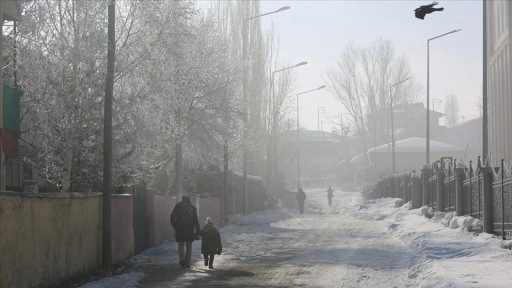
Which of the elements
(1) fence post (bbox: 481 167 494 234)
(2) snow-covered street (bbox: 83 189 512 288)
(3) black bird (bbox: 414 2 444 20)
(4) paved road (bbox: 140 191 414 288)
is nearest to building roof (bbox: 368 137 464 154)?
(2) snow-covered street (bbox: 83 189 512 288)

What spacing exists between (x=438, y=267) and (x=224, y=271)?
4541 mm

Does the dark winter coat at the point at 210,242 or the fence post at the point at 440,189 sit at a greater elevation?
the fence post at the point at 440,189

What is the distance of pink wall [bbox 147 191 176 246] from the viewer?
23.8m

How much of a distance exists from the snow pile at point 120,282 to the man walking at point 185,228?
1.69 m

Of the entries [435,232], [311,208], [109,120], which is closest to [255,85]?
[311,208]

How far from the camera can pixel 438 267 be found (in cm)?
1545

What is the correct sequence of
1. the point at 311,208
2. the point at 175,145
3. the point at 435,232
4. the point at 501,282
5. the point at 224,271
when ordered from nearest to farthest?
1. the point at 501,282
2. the point at 224,271
3. the point at 435,232
4. the point at 175,145
5. the point at 311,208

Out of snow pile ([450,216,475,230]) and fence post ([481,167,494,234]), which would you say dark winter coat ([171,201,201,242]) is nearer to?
fence post ([481,167,494,234])

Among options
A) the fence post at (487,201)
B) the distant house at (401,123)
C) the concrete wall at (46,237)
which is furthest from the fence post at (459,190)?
the distant house at (401,123)

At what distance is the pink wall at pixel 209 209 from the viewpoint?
3250cm

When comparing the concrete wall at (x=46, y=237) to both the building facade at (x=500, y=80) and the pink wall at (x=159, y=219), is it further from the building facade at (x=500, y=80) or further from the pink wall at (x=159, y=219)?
the building facade at (x=500, y=80)

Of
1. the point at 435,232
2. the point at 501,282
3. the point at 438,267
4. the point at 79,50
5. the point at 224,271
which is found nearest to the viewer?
the point at 501,282

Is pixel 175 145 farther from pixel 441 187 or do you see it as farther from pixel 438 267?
pixel 438 267

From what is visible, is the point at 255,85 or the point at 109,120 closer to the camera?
the point at 109,120
